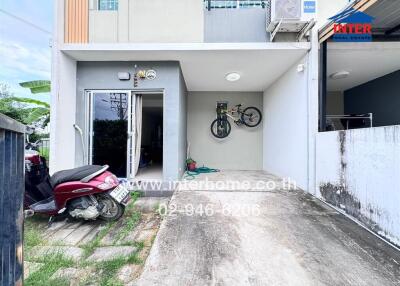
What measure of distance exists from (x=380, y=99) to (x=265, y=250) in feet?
20.2

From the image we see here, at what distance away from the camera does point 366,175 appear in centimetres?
254

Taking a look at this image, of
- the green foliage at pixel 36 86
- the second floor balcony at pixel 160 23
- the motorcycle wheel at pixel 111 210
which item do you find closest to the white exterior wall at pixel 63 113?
the second floor balcony at pixel 160 23

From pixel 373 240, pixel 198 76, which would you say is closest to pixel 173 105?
pixel 198 76

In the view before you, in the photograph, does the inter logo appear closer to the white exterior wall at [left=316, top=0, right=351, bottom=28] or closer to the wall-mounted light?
the white exterior wall at [left=316, top=0, right=351, bottom=28]

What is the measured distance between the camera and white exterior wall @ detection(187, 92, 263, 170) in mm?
6812

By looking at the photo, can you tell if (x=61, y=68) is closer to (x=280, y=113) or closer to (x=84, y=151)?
(x=84, y=151)

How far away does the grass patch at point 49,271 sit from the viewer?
1567 millimetres

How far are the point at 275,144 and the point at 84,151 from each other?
15.6ft

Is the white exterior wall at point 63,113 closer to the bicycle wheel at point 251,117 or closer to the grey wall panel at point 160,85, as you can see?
the grey wall panel at point 160,85

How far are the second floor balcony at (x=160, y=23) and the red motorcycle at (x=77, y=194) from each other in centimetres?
266

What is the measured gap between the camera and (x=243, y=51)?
392 cm

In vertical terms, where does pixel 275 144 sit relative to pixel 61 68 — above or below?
below

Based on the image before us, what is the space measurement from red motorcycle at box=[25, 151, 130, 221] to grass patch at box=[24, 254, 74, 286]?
0.75m

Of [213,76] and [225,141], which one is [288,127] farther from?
[225,141]
